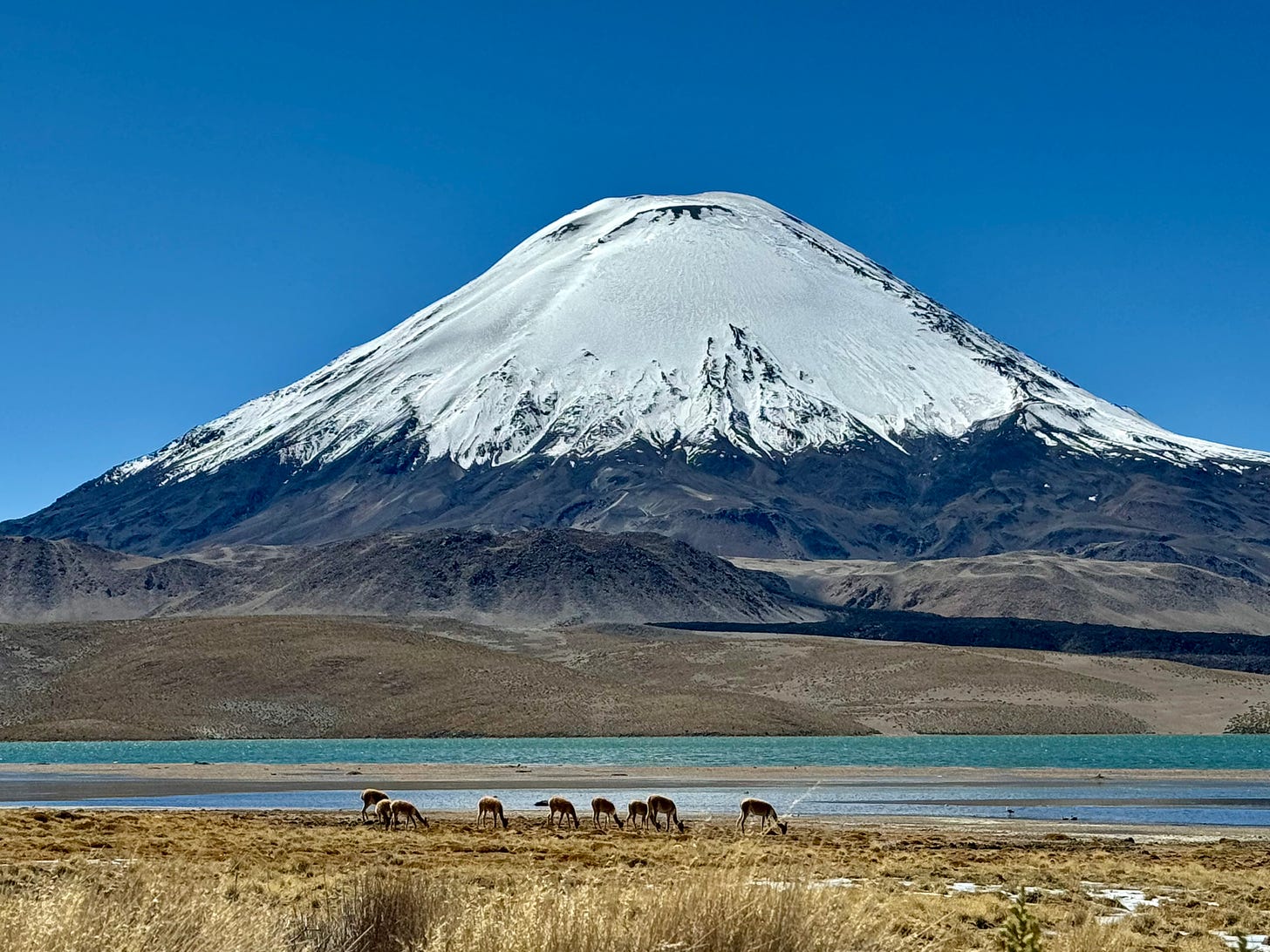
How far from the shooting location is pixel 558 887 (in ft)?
37.9

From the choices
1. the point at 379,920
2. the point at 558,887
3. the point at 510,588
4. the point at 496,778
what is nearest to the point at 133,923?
the point at 379,920

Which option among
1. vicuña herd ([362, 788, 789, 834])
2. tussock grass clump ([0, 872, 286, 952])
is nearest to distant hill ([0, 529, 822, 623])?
vicuña herd ([362, 788, 789, 834])

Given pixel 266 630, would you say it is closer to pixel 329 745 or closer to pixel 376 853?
pixel 329 745

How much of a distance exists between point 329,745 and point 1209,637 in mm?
115858

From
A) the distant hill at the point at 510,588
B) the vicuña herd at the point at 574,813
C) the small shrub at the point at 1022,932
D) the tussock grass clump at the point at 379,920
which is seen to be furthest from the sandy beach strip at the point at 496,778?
the distant hill at the point at 510,588

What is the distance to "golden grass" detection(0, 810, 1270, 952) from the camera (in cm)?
1001

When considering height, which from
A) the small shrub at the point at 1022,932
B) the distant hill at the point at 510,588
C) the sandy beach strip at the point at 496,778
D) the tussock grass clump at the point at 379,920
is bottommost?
the sandy beach strip at the point at 496,778

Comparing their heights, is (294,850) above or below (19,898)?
below

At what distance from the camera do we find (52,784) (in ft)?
177

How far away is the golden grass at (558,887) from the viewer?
10008mm

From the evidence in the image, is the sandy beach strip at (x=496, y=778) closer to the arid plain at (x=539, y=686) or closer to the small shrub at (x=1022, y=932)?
the arid plain at (x=539, y=686)

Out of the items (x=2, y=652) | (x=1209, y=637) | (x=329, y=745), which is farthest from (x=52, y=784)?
(x=1209, y=637)

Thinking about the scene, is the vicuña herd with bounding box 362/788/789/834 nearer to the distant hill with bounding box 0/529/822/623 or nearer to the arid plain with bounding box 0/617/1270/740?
the arid plain with bounding box 0/617/1270/740

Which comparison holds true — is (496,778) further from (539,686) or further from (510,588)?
(510,588)
